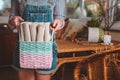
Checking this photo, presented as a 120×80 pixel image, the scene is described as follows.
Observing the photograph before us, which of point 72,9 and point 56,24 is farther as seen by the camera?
point 72,9

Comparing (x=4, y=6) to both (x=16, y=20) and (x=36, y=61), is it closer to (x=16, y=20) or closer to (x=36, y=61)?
(x=16, y=20)

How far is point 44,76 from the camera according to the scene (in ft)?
4.36

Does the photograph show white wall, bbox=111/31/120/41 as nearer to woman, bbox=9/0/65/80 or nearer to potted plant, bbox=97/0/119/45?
potted plant, bbox=97/0/119/45

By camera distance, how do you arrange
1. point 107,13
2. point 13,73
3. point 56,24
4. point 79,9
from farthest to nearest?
point 79,9 < point 13,73 < point 107,13 < point 56,24

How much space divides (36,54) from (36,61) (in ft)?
0.13

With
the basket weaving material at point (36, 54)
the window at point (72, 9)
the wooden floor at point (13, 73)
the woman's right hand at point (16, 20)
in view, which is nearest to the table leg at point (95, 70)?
the basket weaving material at point (36, 54)

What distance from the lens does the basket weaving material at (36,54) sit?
1.22 metres

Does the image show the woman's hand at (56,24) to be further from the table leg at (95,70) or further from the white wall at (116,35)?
the white wall at (116,35)

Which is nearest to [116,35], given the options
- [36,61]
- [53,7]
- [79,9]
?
[79,9]

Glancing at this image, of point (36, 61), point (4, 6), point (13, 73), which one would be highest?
point (4, 6)

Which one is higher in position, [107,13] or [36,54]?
[107,13]

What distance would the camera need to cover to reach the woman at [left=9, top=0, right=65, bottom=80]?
127 centimetres

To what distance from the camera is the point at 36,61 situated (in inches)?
48.9

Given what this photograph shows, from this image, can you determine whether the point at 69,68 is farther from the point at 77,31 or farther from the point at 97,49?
the point at 97,49
